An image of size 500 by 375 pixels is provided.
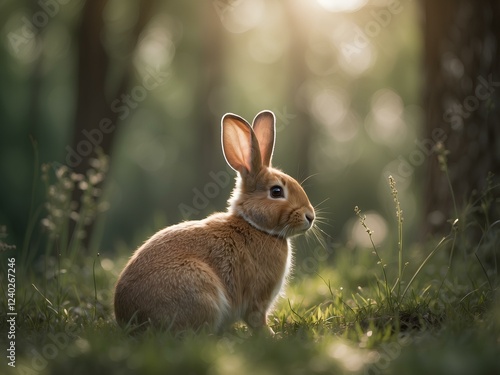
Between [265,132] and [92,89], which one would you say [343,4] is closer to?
[92,89]

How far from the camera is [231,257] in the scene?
5.91m

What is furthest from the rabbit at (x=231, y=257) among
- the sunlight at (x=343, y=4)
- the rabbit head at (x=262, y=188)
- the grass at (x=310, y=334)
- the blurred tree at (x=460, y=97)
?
the sunlight at (x=343, y=4)

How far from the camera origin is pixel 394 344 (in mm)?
4320

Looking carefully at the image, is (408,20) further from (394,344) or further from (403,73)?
(394,344)

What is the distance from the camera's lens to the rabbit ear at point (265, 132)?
266 inches

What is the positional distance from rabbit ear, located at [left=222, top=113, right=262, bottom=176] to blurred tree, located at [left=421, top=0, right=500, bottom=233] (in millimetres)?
2816

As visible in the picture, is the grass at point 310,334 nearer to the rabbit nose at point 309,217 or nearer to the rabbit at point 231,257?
the rabbit at point 231,257

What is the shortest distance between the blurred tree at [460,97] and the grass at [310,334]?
38.0 inches

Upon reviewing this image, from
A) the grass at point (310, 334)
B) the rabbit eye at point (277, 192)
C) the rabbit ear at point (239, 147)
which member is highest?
the rabbit ear at point (239, 147)

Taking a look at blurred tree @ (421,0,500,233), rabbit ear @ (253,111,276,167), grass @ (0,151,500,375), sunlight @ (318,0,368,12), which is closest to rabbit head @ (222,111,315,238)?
rabbit ear @ (253,111,276,167)

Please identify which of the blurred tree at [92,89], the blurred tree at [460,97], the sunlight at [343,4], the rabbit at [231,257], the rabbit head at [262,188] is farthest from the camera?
the sunlight at [343,4]

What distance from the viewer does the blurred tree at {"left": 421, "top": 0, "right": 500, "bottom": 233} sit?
8.05 meters

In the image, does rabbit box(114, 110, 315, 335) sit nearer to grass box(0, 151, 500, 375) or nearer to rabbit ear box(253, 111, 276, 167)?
rabbit ear box(253, 111, 276, 167)

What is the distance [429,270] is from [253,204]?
90.8 inches
